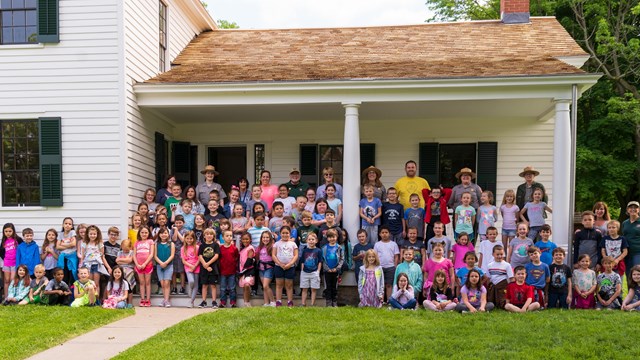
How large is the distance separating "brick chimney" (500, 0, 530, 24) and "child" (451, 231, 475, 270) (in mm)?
8010

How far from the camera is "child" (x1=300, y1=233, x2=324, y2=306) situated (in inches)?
361

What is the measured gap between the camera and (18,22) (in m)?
10.7

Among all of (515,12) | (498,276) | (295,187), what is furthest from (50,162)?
(515,12)

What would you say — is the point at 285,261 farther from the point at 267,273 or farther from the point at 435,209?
the point at 435,209

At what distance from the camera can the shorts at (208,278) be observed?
30.8ft

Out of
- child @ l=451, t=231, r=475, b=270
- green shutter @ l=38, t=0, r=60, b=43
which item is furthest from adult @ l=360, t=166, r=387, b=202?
green shutter @ l=38, t=0, r=60, b=43

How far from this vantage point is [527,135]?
1312 cm

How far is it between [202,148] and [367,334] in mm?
7997

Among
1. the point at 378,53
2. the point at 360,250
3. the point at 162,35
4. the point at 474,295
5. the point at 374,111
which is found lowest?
the point at 474,295

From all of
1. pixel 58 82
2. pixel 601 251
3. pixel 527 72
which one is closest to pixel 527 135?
pixel 527 72

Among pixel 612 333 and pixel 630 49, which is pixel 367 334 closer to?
pixel 612 333

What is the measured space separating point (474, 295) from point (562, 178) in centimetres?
294

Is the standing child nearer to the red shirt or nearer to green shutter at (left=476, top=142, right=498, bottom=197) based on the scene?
the red shirt

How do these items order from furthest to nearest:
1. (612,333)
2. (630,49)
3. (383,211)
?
(630,49) → (383,211) → (612,333)
